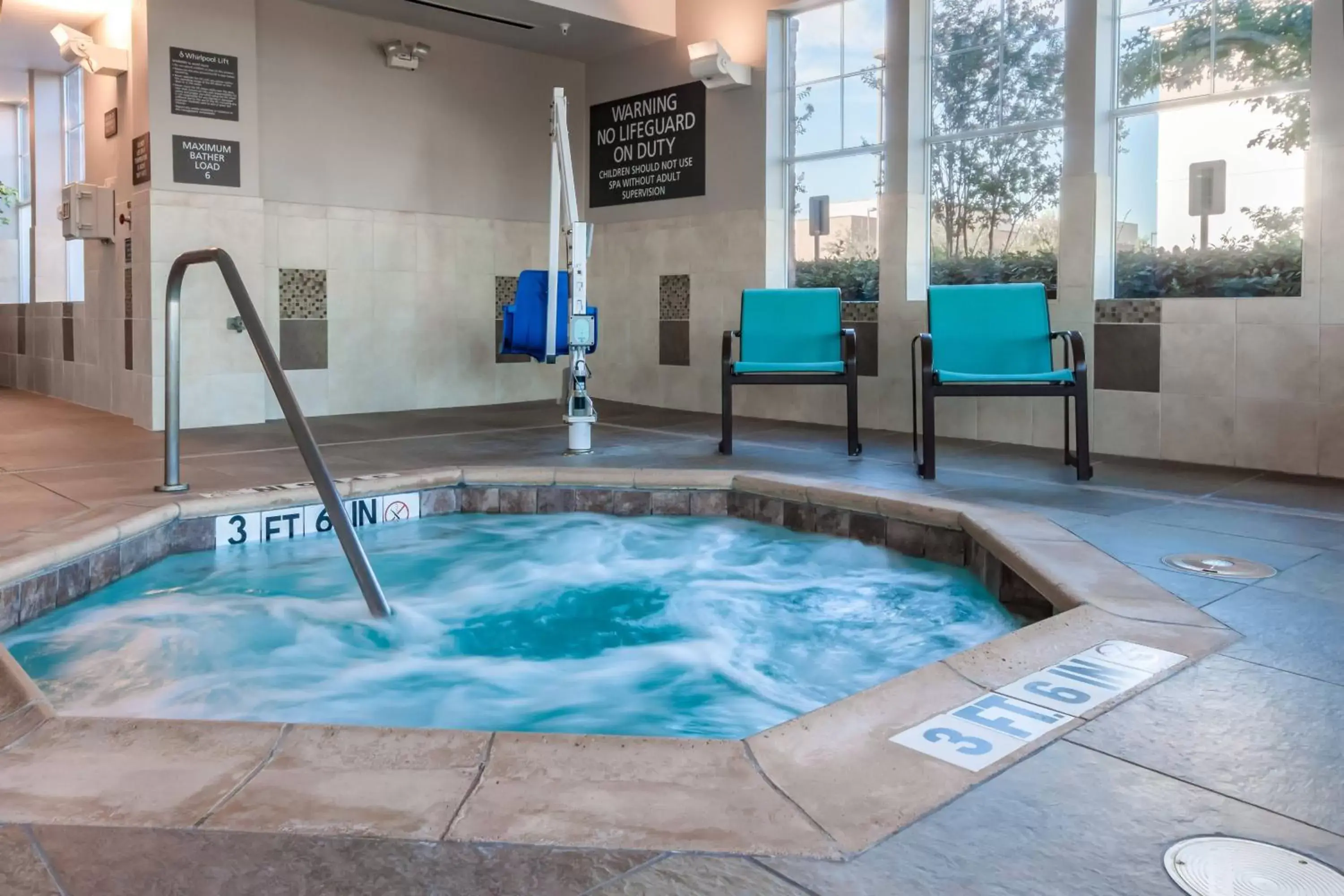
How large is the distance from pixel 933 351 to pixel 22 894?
4.03 metres

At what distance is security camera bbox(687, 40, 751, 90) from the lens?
645 cm

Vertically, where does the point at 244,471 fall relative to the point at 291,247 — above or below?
below

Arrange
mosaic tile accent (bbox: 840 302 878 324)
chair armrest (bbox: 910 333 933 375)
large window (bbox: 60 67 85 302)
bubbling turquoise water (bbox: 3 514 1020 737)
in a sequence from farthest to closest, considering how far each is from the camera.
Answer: large window (bbox: 60 67 85 302) < mosaic tile accent (bbox: 840 302 878 324) < chair armrest (bbox: 910 333 933 375) < bubbling turquoise water (bbox: 3 514 1020 737)

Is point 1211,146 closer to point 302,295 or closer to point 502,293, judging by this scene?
point 502,293

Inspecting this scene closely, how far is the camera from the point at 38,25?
689 cm

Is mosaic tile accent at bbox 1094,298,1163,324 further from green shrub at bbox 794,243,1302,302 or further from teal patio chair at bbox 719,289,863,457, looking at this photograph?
teal patio chair at bbox 719,289,863,457

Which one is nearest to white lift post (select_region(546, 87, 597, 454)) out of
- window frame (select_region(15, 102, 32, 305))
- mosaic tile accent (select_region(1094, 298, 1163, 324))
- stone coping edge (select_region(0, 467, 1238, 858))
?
mosaic tile accent (select_region(1094, 298, 1163, 324))

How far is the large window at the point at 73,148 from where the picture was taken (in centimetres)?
804

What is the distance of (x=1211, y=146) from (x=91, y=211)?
20.5 feet

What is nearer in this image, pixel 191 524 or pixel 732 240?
pixel 191 524

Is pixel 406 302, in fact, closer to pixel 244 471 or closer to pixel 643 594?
pixel 244 471

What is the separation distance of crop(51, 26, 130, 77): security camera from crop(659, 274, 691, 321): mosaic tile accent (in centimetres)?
350

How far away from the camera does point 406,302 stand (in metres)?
7.06

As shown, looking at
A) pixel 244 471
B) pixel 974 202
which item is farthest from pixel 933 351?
pixel 244 471
